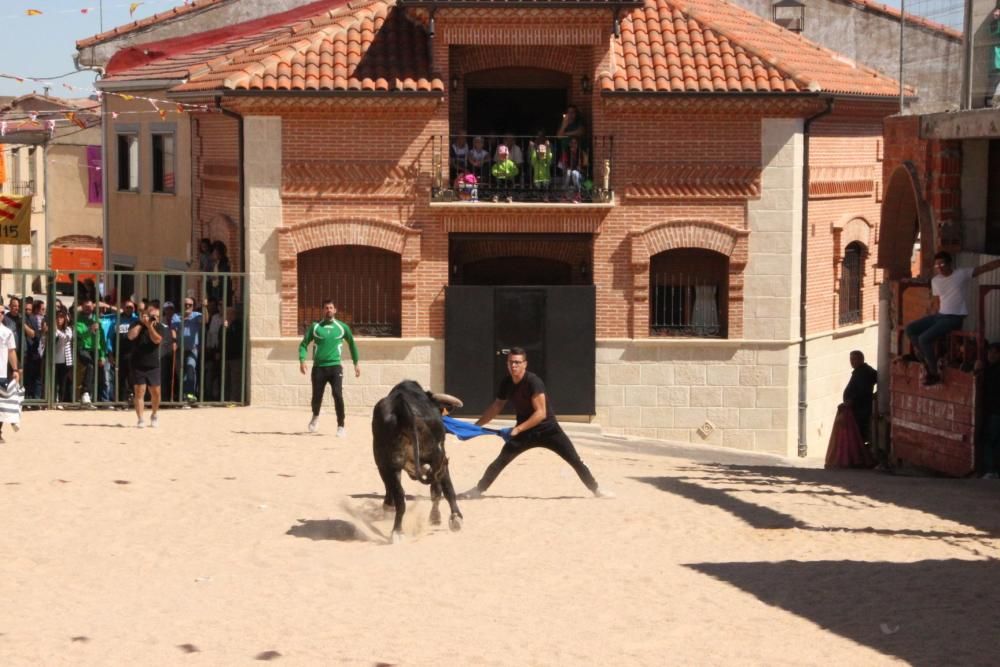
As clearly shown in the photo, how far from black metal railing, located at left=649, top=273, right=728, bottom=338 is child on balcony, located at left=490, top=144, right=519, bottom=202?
2.77 meters

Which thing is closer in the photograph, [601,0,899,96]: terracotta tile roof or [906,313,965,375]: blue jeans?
[906,313,965,375]: blue jeans

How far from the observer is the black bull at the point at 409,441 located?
14.5 metres

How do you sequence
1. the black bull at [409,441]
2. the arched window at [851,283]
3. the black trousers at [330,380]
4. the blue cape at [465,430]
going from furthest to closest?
1. the arched window at [851,283]
2. the black trousers at [330,380]
3. the blue cape at [465,430]
4. the black bull at [409,441]

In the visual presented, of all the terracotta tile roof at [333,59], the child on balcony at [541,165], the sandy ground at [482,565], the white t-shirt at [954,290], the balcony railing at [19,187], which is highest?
the terracotta tile roof at [333,59]

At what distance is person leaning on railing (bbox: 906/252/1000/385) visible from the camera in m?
19.3

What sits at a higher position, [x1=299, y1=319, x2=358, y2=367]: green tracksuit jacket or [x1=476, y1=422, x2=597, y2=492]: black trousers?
[x1=299, y1=319, x2=358, y2=367]: green tracksuit jacket

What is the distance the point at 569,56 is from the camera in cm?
2736

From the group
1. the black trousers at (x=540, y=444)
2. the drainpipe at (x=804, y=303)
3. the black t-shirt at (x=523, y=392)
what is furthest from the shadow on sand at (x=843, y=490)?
the drainpipe at (x=804, y=303)

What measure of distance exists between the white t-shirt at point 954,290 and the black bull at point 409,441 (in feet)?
23.5

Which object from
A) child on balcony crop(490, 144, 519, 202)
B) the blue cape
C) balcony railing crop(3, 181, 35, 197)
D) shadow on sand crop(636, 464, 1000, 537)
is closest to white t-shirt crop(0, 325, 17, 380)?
the blue cape

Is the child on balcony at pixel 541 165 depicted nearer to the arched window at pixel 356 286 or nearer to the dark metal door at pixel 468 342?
the dark metal door at pixel 468 342

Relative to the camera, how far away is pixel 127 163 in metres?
34.2

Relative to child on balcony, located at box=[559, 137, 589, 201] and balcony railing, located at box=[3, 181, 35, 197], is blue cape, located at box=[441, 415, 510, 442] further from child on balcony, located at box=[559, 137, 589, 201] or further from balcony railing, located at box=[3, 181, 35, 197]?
balcony railing, located at box=[3, 181, 35, 197]

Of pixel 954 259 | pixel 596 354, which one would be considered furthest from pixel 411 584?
pixel 596 354
